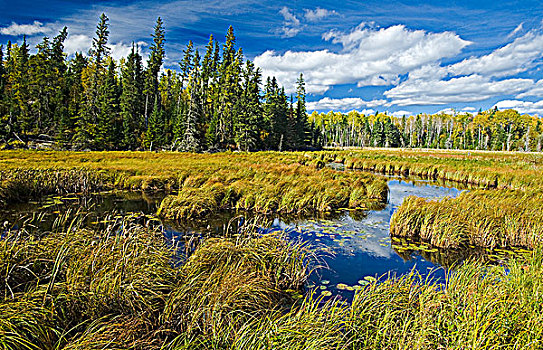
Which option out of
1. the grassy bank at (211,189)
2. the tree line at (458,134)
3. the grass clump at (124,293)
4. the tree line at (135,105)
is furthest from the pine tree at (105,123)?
the tree line at (458,134)

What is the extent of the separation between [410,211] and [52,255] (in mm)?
9205

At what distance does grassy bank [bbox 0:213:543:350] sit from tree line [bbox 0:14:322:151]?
1417 inches

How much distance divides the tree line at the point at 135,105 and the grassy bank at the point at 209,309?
118 feet

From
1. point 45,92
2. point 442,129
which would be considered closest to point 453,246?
point 45,92

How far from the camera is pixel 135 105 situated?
1909 inches

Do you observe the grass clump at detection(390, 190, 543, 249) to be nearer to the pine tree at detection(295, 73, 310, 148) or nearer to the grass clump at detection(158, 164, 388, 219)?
the grass clump at detection(158, 164, 388, 219)

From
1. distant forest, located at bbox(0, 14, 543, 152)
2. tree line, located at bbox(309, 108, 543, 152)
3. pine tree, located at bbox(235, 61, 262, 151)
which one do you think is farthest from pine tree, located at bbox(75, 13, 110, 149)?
tree line, located at bbox(309, 108, 543, 152)

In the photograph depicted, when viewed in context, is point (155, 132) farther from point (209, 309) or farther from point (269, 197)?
point (209, 309)

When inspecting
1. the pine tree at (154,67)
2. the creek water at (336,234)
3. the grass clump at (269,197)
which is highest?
the pine tree at (154,67)

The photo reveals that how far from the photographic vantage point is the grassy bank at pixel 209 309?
3.21 metres

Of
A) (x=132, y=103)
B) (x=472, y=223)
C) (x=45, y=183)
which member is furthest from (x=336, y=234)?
(x=132, y=103)

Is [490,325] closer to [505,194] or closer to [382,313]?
[382,313]

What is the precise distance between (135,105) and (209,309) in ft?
168

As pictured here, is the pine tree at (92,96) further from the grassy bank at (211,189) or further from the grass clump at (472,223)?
the grass clump at (472,223)
